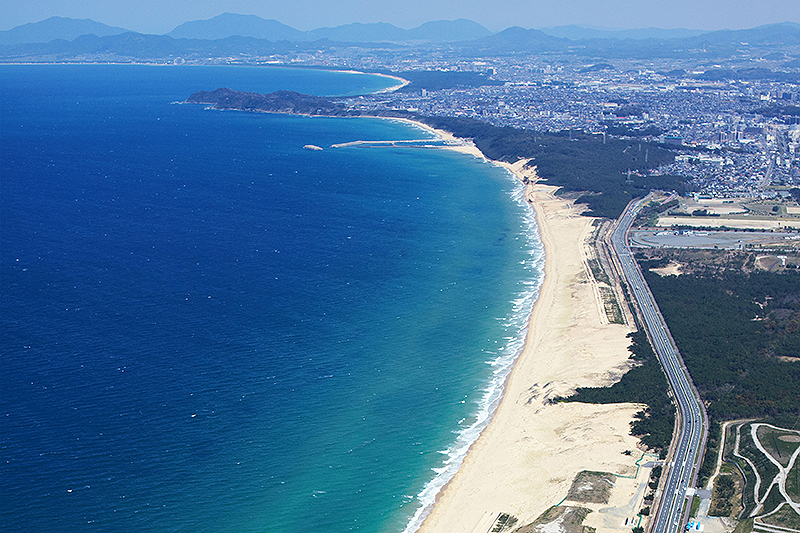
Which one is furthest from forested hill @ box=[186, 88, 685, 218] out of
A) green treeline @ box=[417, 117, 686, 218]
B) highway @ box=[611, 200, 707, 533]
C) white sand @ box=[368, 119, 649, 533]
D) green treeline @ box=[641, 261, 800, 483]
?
white sand @ box=[368, 119, 649, 533]

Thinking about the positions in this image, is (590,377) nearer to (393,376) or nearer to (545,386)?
(545,386)

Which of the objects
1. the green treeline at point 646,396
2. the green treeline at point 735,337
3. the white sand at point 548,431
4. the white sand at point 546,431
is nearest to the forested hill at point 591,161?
the green treeline at point 735,337

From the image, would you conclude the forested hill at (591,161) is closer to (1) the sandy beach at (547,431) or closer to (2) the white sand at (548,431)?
(1) the sandy beach at (547,431)

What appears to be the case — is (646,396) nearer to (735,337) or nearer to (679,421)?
(679,421)

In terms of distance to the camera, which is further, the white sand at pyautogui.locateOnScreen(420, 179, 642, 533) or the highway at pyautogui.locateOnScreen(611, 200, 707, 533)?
the white sand at pyautogui.locateOnScreen(420, 179, 642, 533)

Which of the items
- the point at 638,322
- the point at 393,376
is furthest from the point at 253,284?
the point at 638,322

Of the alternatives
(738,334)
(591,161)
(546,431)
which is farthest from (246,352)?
(591,161)

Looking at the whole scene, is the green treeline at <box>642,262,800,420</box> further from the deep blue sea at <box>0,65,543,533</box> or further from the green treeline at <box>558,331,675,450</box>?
the deep blue sea at <box>0,65,543,533</box>
